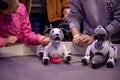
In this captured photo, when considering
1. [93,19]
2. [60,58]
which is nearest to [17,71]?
[60,58]

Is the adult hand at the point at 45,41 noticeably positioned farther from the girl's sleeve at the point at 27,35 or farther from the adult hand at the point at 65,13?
the adult hand at the point at 65,13

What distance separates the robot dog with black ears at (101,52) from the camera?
84cm

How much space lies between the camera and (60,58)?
890mm

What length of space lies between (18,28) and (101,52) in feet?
1.14

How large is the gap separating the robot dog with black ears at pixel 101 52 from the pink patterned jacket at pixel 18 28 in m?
0.21

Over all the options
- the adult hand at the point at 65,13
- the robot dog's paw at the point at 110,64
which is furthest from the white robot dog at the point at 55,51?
the adult hand at the point at 65,13

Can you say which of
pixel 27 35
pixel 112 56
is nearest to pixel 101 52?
pixel 112 56

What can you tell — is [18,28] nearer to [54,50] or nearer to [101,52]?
[54,50]

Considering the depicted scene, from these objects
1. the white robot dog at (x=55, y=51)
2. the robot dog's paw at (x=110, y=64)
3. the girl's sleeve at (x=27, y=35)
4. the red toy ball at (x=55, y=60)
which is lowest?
the robot dog's paw at (x=110, y=64)

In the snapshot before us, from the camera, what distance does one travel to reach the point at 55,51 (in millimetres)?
886

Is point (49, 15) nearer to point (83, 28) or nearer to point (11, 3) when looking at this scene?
point (83, 28)

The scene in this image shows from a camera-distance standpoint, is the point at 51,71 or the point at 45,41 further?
the point at 45,41

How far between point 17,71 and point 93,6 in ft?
1.38

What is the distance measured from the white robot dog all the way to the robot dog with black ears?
0.06 metres
